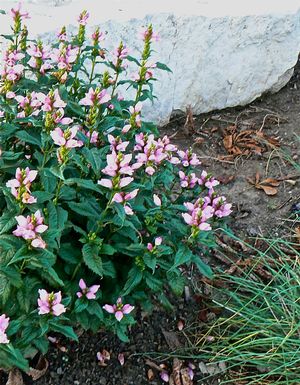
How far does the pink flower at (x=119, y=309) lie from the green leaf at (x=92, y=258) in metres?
0.21

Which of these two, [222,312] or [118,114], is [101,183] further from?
[222,312]

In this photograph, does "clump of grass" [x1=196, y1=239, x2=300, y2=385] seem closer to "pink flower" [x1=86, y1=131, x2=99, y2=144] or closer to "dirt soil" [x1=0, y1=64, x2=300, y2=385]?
"dirt soil" [x1=0, y1=64, x2=300, y2=385]

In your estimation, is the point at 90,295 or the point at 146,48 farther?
the point at 146,48

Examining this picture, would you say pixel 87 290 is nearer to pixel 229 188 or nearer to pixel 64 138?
pixel 64 138

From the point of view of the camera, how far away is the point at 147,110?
3.77m

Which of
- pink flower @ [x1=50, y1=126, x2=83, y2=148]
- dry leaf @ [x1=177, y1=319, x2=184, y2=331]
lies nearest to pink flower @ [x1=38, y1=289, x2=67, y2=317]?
pink flower @ [x1=50, y1=126, x2=83, y2=148]

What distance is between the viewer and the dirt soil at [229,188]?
257 centimetres

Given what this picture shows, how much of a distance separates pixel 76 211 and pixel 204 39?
189 centimetres

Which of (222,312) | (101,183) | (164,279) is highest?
(101,183)

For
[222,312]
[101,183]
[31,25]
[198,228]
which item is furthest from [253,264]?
[31,25]

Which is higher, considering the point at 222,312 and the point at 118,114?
the point at 118,114

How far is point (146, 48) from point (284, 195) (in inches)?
52.9

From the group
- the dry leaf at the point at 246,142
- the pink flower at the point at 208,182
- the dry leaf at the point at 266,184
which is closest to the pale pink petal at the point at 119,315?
the pink flower at the point at 208,182

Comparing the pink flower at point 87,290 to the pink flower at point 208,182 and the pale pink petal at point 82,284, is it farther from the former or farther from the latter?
the pink flower at point 208,182
